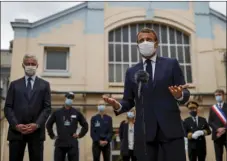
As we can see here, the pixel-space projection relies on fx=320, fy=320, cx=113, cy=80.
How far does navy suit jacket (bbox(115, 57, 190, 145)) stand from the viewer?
3119mm

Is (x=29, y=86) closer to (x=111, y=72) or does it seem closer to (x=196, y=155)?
(x=196, y=155)

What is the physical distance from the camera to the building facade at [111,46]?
13.6 metres

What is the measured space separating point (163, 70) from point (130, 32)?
11794 mm

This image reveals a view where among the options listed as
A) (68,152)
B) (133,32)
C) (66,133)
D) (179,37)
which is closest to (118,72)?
(133,32)

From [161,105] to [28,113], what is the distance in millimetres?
2451

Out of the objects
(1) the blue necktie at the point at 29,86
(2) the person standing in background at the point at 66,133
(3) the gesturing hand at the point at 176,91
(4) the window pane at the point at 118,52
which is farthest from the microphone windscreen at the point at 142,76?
(4) the window pane at the point at 118,52

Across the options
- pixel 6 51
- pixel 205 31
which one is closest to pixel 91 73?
pixel 205 31

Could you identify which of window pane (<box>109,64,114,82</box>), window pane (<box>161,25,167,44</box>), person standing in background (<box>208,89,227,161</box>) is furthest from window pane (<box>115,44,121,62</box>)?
person standing in background (<box>208,89,227,161</box>)

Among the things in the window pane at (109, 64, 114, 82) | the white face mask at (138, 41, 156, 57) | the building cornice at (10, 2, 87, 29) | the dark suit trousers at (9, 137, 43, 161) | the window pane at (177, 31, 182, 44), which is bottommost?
the dark suit trousers at (9, 137, 43, 161)

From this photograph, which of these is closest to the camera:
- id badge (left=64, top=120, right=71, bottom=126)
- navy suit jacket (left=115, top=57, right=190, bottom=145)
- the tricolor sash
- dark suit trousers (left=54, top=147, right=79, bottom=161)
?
navy suit jacket (left=115, top=57, right=190, bottom=145)

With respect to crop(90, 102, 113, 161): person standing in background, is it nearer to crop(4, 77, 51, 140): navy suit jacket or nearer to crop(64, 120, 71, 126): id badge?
crop(64, 120, 71, 126): id badge

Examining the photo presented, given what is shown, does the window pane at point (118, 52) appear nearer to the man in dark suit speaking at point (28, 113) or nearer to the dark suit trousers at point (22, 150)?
the man in dark suit speaking at point (28, 113)

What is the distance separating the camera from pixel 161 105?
320 cm

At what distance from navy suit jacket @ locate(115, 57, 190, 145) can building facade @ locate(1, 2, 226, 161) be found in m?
9.93
